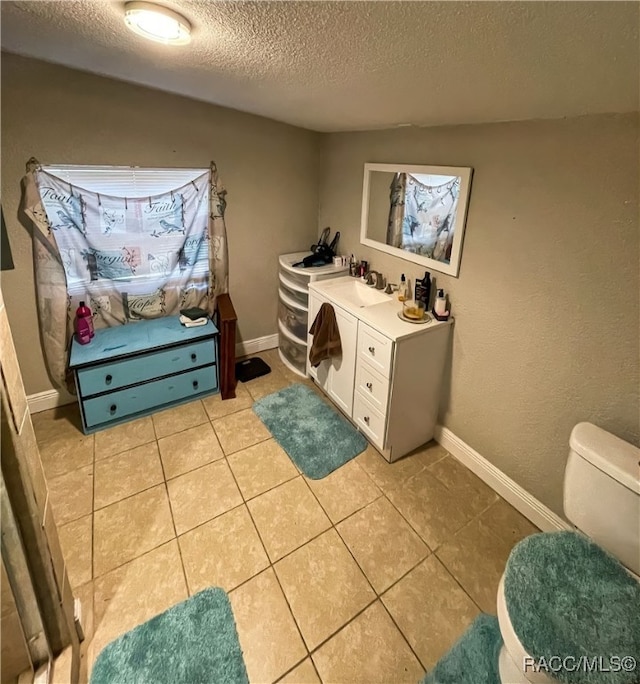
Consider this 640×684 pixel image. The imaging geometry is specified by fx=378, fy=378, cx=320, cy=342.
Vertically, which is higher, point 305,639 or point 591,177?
point 591,177

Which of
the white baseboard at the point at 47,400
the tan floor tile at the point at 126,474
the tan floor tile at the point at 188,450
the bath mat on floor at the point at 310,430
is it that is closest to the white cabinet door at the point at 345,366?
the bath mat on floor at the point at 310,430

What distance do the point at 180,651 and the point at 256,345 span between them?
231 cm

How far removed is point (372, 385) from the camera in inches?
86.9

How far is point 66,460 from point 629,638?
8.69 feet

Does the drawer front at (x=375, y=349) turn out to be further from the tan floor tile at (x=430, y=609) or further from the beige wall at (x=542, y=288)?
the tan floor tile at (x=430, y=609)

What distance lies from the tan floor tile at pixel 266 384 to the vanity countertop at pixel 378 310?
32.3 inches

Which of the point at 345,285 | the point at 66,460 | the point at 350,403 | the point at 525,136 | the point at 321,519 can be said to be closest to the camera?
the point at 525,136

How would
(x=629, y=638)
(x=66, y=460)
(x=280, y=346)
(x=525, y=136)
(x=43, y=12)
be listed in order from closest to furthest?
(x=629, y=638), (x=43, y=12), (x=525, y=136), (x=66, y=460), (x=280, y=346)

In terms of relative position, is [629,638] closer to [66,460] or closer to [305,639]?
[305,639]

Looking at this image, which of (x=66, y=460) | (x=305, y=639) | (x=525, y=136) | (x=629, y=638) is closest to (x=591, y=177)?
(x=525, y=136)

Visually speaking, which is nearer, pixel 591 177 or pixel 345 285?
pixel 591 177

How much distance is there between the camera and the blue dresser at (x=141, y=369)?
92.2 inches

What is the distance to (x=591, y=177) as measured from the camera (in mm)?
1458

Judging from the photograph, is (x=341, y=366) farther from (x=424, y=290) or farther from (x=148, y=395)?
(x=148, y=395)
